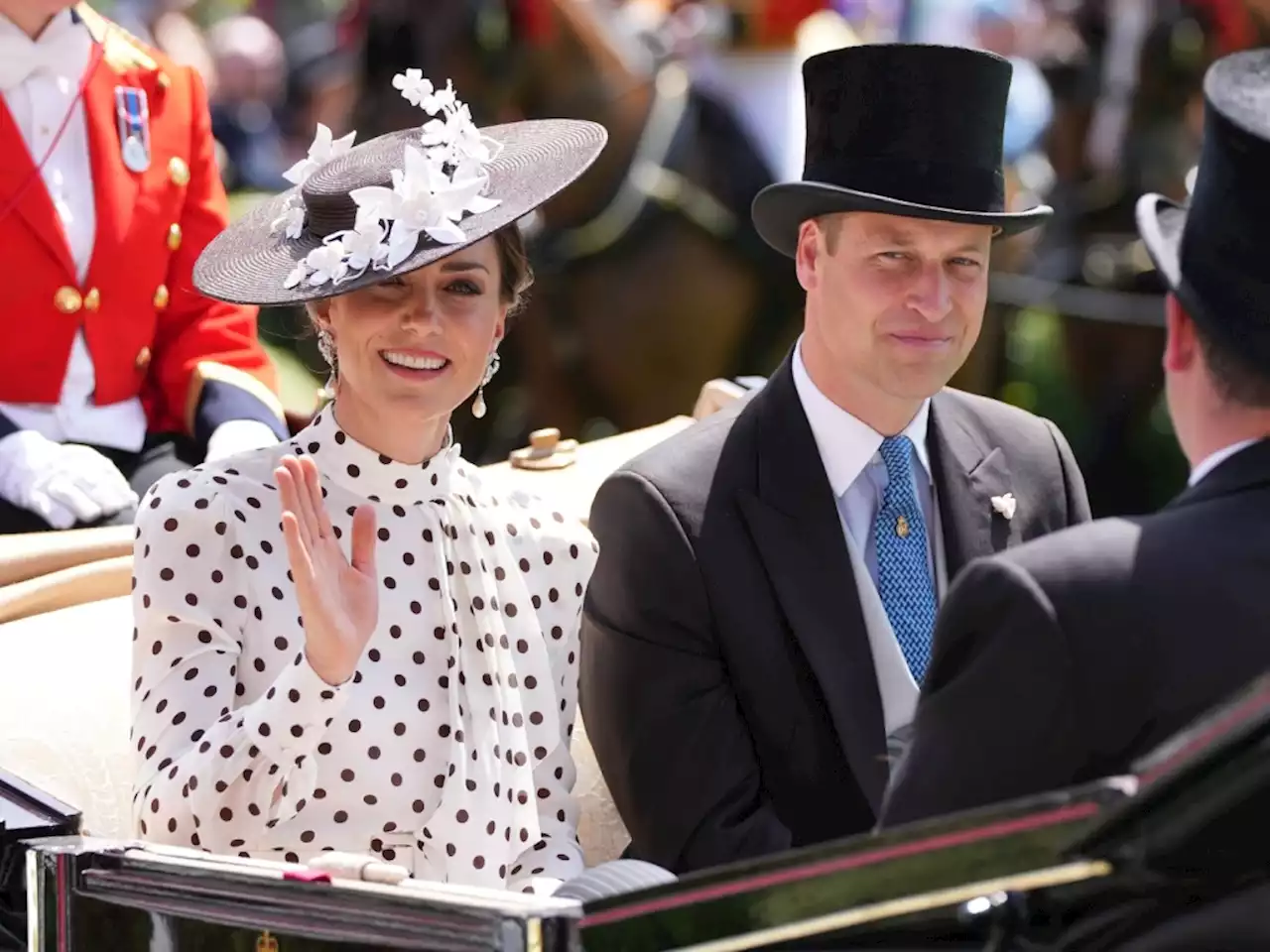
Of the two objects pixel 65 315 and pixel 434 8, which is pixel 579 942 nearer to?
pixel 65 315

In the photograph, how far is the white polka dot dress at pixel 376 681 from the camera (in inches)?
100

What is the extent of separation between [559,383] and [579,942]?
516 cm

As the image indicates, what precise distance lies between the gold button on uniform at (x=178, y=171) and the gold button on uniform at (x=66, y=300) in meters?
0.28

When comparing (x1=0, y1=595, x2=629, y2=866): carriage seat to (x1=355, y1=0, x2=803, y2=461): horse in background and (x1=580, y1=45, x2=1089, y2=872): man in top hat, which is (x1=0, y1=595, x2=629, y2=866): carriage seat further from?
(x1=355, y1=0, x2=803, y2=461): horse in background

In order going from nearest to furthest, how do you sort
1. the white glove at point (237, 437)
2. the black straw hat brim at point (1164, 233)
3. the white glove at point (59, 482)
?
1. the black straw hat brim at point (1164, 233)
2. the white glove at point (59, 482)
3. the white glove at point (237, 437)

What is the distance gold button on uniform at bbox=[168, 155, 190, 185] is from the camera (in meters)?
3.76

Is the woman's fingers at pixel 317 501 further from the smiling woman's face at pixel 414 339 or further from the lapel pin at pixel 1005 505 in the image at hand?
the lapel pin at pixel 1005 505

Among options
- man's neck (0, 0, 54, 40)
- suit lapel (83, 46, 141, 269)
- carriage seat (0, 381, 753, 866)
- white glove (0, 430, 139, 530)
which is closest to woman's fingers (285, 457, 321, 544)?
carriage seat (0, 381, 753, 866)

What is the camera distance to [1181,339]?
2.07 m

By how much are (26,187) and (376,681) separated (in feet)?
4.13

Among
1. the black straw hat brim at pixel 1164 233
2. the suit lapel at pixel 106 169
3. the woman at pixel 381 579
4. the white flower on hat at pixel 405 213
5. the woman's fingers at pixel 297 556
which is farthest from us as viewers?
the suit lapel at pixel 106 169

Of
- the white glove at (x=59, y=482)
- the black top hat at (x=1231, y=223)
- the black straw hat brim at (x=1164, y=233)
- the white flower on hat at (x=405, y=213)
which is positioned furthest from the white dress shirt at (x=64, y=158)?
the black top hat at (x=1231, y=223)

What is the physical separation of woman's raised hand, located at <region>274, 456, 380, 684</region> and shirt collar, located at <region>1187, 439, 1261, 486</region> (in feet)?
2.86

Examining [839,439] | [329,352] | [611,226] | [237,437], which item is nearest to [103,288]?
[237,437]
